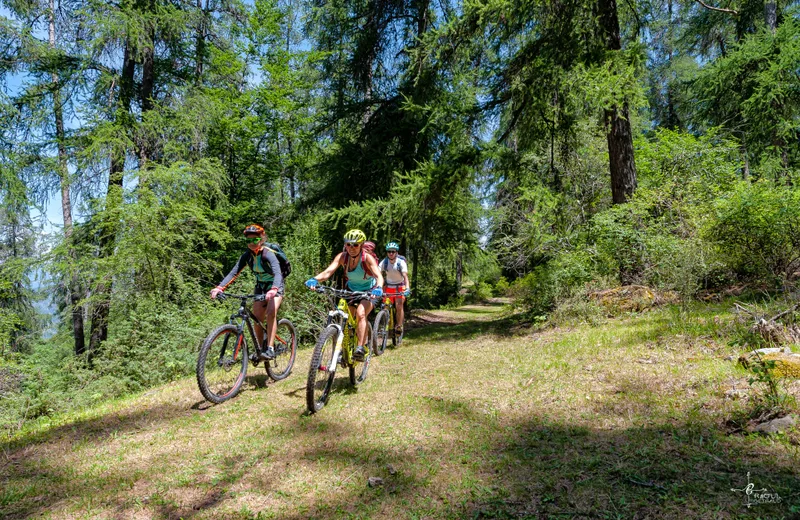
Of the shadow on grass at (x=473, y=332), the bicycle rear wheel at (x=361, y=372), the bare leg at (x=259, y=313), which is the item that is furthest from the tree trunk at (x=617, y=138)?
the bare leg at (x=259, y=313)

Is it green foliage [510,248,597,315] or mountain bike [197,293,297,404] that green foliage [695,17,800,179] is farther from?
mountain bike [197,293,297,404]

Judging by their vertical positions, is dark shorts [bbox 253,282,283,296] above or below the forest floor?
above

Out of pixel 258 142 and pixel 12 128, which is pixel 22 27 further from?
pixel 258 142

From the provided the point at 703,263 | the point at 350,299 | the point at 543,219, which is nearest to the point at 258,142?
the point at 543,219

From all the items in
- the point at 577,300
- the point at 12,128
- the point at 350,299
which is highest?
the point at 12,128

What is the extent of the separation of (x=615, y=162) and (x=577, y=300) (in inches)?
138

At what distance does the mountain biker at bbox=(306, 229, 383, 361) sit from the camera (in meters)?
5.39

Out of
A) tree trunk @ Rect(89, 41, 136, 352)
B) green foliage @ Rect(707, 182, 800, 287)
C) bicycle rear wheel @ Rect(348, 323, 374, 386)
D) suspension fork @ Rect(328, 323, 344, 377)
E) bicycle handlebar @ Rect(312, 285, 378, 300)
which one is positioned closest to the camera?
suspension fork @ Rect(328, 323, 344, 377)

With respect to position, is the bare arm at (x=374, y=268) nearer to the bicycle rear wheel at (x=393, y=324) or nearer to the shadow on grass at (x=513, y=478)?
the shadow on grass at (x=513, y=478)

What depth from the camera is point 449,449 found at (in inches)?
145

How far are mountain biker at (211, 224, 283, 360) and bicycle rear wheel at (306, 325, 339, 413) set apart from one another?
104 centimetres

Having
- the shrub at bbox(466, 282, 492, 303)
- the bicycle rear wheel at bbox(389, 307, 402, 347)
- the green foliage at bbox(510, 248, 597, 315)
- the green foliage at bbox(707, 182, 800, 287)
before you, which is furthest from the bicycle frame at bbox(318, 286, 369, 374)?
the shrub at bbox(466, 282, 492, 303)

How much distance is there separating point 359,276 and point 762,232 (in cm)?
673

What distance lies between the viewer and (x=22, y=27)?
1097 cm
